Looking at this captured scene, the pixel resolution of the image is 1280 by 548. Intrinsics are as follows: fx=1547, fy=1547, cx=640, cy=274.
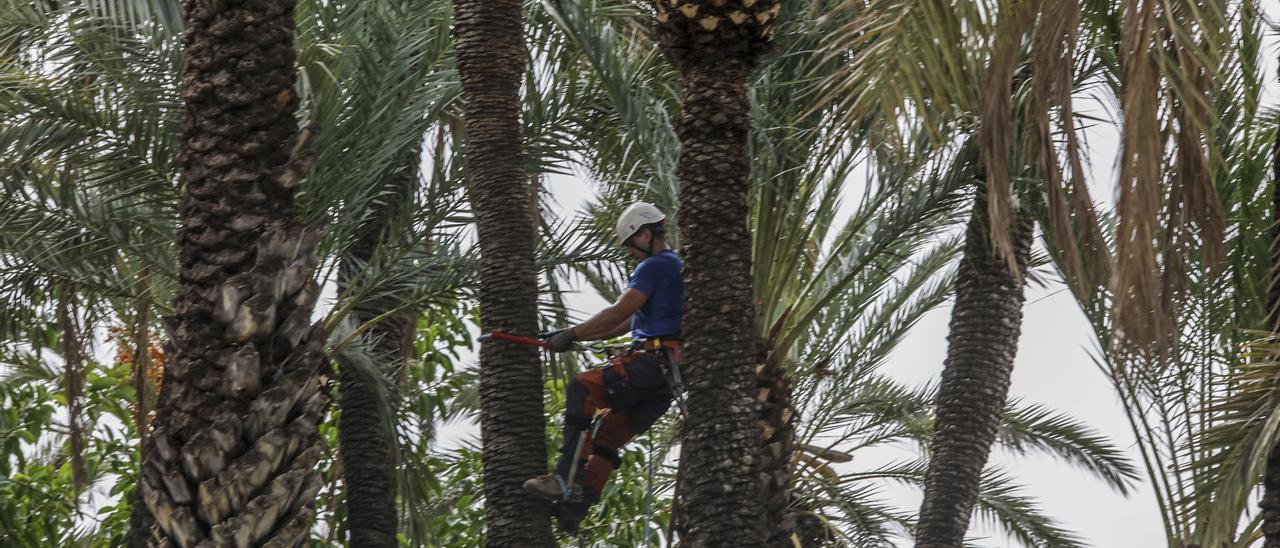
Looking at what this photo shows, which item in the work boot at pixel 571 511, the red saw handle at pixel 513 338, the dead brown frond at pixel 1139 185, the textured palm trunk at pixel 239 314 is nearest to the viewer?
the dead brown frond at pixel 1139 185

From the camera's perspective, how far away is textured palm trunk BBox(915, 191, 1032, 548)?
10.3 meters

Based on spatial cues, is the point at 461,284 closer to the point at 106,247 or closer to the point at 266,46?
the point at 106,247

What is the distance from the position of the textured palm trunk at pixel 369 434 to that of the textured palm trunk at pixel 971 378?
11.9 feet

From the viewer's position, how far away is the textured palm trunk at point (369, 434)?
10242 mm

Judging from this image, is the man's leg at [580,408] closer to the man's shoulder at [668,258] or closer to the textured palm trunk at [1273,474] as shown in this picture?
the man's shoulder at [668,258]

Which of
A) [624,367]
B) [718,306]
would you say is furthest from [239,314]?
[624,367]

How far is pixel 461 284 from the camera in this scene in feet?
31.7

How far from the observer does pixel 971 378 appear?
10.4m

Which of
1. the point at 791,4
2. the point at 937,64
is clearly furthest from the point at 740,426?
the point at 791,4

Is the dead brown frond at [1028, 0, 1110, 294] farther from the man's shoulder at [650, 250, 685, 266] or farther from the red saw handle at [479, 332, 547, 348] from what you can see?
the red saw handle at [479, 332, 547, 348]

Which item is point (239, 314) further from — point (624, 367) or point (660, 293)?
point (660, 293)

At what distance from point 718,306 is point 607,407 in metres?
1.08

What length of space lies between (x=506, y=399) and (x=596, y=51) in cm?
217

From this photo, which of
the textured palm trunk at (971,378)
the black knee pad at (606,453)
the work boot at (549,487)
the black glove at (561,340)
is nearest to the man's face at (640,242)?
the black glove at (561,340)
